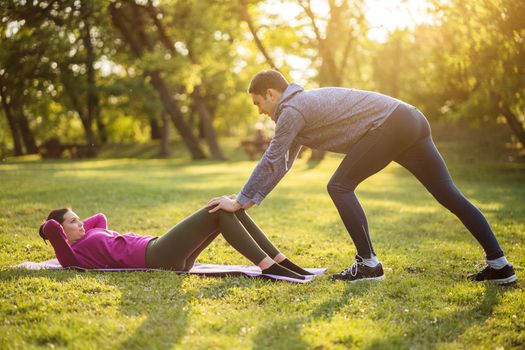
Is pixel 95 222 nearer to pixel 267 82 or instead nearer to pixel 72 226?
pixel 72 226

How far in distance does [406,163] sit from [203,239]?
7.35 ft

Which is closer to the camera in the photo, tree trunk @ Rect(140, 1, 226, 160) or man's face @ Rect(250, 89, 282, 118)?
man's face @ Rect(250, 89, 282, 118)

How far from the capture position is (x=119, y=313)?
14.0ft

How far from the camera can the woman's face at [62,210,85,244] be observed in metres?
5.48

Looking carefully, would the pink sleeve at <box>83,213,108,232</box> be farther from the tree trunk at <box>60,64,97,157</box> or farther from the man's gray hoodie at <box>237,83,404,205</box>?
the tree trunk at <box>60,64,97,157</box>

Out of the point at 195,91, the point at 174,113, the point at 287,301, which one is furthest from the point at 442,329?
the point at 195,91

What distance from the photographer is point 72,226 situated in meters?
5.50

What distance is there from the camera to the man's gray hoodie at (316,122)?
488 centimetres

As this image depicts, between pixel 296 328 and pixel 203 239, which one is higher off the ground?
pixel 203 239

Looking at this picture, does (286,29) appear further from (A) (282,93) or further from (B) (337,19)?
(A) (282,93)

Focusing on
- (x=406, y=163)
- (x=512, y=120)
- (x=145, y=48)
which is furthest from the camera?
(x=145, y=48)

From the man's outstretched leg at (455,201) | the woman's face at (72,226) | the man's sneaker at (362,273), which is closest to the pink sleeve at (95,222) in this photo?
the woman's face at (72,226)

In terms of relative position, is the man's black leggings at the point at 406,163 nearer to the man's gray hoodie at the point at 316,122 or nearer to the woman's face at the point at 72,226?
the man's gray hoodie at the point at 316,122

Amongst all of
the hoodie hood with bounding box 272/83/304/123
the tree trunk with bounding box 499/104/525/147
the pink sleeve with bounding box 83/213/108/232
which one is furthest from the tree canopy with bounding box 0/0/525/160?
the hoodie hood with bounding box 272/83/304/123
